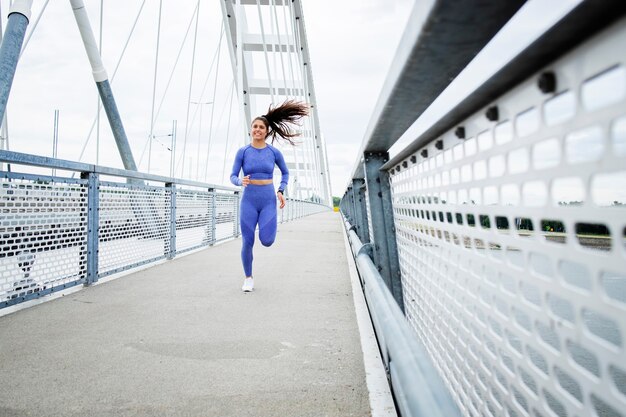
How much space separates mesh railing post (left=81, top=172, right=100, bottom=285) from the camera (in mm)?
3486

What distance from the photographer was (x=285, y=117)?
14.5 feet

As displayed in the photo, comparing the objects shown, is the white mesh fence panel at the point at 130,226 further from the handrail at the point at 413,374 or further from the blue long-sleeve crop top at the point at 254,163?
the handrail at the point at 413,374

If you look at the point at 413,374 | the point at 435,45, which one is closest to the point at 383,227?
the point at 413,374

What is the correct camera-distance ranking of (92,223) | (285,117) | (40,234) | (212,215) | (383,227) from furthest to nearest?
1. (212,215)
2. (285,117)
3. (92,223)
4. (40,234)
5. (383,227)

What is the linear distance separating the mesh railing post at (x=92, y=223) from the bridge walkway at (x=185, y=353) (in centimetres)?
21

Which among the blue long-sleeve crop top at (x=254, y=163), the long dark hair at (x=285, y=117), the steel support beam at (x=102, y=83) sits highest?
the steel support beam at (x=102, y=83)

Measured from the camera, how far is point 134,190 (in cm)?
429

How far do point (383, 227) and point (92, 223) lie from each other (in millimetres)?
2751

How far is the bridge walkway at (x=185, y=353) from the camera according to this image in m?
1.50

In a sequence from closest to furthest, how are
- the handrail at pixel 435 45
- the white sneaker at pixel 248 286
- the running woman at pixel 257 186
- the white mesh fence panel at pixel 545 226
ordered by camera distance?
the white mesh fence panel at pixel 545 226
the handrail at pixel 435 45
the white sneaker at pixel 248 286
the running woman at pixel 257 186

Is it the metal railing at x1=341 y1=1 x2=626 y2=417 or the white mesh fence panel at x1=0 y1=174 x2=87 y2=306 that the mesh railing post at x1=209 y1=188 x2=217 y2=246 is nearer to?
the white mesh fence panel at x1=0 y1=174 x2=87 y2=306

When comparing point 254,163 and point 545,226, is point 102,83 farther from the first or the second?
point 545,226

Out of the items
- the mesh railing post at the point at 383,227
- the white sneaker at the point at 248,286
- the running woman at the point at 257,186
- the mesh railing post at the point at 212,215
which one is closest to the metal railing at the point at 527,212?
the mesh railing post at the point at 383,227

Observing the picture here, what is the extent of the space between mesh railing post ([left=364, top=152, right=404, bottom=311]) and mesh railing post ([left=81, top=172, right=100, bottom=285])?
8.60 ft
